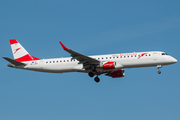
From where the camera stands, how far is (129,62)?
46.0 meters

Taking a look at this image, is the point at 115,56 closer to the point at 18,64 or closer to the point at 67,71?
the point at 67,71

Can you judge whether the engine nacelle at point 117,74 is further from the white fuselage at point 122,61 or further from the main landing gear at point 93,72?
the white fuselage at point 122,61

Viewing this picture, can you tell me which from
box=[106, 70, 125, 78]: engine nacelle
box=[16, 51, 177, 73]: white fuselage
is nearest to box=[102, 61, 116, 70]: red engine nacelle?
box=[16, 51, 177, 73]: white fuselage

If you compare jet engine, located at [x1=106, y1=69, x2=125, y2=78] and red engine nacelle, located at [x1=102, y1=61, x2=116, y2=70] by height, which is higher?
red engine nacelle, located at [x1=102, y1=61, x2=116, y2=70]

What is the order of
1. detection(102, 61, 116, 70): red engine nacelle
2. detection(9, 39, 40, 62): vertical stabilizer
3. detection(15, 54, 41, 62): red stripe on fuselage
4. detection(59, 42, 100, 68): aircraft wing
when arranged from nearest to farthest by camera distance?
detection(59, 42, 100, 68): aircraft wing → detection(102, 61, 116, 70): red engine nacelle → detection(15, 54, 41, 62): red stripe on fuselage → detection(9, 39, 40, 62): vertical stabilizer

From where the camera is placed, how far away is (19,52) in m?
53.6

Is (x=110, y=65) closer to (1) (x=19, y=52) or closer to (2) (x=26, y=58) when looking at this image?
(2) (x=26, y=58)

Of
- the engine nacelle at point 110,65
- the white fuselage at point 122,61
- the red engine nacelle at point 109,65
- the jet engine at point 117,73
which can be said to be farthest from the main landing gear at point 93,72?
the jet engine at point 117,73

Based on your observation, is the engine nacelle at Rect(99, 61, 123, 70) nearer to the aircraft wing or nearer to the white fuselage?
the white fuselage

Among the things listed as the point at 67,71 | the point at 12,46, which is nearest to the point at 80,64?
the point at 67,71

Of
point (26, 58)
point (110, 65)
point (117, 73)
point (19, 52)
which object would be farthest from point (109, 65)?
point (19, 52)

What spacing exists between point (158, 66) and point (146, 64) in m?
1.94

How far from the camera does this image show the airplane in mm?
46031

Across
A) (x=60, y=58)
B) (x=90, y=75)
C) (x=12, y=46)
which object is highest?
(x=12, y=46)
